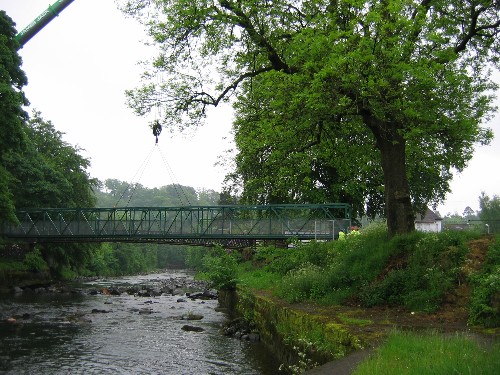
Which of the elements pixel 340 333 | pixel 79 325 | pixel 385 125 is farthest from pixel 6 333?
pixel 385 125

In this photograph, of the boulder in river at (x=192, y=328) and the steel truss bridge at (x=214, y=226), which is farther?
the steel truss bridge at (x=214, y=226)

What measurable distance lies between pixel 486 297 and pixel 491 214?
3554cm

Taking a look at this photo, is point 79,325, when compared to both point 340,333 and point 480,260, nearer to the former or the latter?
point 340,333

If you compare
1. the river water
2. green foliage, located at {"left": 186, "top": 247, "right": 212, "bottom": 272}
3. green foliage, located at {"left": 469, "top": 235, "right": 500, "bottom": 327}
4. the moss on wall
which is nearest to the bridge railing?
the river water

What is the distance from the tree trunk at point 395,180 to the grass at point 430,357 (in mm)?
6826

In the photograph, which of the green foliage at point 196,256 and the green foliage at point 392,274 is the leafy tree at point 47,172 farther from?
the green foliage at point 196,256

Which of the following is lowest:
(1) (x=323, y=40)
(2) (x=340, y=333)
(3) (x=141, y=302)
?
(3) (x=141, y=302)

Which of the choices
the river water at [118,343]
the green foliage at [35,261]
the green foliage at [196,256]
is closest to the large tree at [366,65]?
the river water at [118,343]

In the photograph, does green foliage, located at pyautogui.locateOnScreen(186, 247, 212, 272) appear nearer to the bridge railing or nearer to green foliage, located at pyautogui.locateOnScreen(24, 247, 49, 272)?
the bridge railing

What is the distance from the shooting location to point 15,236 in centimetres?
4478

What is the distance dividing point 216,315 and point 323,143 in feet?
35.7

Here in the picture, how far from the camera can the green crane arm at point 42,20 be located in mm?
40031

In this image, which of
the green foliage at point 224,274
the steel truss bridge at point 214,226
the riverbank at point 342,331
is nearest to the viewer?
the riverbank at point 342,331

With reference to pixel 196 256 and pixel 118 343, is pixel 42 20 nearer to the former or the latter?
pixel 118 343
